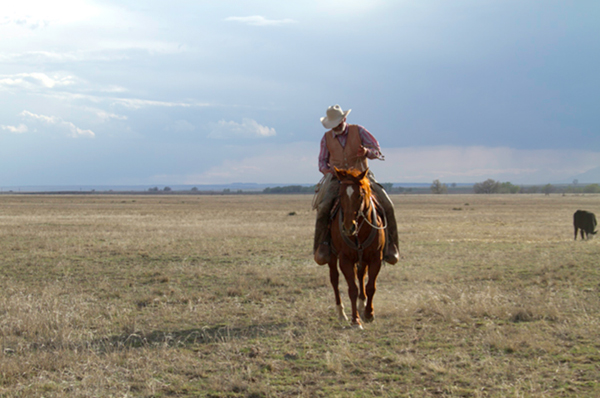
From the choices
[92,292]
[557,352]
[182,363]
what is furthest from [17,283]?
[557,352]

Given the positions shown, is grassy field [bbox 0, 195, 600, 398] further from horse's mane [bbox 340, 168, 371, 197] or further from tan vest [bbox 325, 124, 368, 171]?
tan vest [bbox 325, 124, 368, 171]

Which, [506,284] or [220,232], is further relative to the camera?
[220,232]

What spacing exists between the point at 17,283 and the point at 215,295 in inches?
195

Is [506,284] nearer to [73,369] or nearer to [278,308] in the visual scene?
[278,308]

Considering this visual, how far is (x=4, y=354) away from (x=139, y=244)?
13.4 metres

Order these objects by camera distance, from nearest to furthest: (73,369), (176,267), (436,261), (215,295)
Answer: (73,369), (215,295), (176,267), (436,261)

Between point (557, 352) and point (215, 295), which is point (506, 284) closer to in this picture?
point (557, 352)

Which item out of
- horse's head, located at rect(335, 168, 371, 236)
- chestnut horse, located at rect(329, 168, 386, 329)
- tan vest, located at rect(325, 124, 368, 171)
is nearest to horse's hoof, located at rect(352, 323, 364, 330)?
chestnut horse, located at rect(329, 168, 386, 329)

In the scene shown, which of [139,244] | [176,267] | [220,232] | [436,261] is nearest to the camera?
[176,267]

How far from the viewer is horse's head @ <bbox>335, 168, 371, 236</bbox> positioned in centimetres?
689

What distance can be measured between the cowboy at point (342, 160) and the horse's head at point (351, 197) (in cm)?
77

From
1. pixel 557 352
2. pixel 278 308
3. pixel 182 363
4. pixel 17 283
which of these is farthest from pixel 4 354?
pixel 557 352

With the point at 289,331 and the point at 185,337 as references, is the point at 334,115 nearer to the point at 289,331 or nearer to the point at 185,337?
the point at 289,331

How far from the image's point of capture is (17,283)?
11.3m
